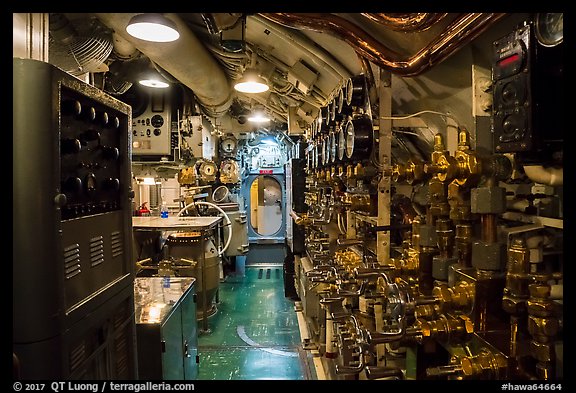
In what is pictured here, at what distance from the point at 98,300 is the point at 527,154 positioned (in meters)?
1.32

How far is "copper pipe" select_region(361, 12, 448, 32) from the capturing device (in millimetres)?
1147

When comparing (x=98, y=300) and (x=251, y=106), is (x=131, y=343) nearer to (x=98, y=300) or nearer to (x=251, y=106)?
(x=98, y=300)

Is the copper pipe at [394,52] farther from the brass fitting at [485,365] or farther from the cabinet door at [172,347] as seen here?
the cabinet door at [172,347]

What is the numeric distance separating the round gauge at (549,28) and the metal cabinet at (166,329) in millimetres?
1843

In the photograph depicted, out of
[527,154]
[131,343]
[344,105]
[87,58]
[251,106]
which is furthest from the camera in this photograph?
[251,106]

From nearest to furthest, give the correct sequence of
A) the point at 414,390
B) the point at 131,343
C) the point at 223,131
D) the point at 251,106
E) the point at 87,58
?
the point at 414,390 → the point at 131,343 → the point at 87,58 → the point at 251,106 → the point at 223,131

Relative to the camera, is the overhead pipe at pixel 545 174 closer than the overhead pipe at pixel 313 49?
Yes

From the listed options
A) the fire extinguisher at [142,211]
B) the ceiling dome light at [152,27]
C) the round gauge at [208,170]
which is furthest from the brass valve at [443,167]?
the round gauge at [208,170]

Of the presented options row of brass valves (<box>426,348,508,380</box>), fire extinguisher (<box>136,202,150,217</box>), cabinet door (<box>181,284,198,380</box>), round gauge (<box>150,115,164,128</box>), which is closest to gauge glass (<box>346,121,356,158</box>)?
row of brass valves (<box>426,348,508,380</box>)

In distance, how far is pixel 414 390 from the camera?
3.51 ft

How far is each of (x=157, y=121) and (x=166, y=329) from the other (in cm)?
373

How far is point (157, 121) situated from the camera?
497 cm

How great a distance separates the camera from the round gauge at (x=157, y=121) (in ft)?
16.3
